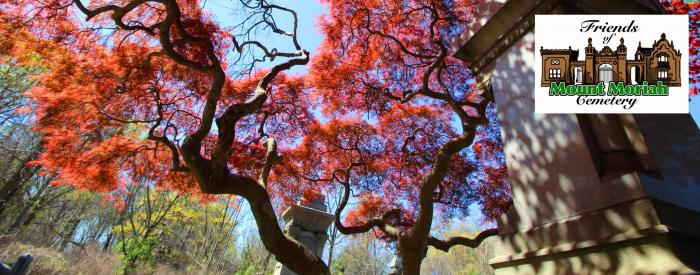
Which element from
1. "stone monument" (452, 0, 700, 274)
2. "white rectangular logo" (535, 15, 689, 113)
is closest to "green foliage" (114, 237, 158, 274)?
"stone monument" (452, 0, 700, 274)

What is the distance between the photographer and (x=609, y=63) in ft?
8.14

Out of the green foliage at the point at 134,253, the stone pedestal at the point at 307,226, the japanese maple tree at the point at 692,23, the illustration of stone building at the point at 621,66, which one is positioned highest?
the japanese maple tree at the point at 692,23

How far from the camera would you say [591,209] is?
196cm

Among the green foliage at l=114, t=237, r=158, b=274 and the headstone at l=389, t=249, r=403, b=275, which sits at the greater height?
the headstone at l=389, t=249, r=403, b=275

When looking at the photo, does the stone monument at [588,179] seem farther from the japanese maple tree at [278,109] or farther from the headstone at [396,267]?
the headstone at [396,267]

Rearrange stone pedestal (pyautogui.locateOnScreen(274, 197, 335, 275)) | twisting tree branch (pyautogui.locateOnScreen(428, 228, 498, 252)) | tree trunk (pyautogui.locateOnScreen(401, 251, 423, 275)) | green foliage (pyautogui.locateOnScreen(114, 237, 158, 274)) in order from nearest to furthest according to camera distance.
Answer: tree trunk (pyautogui.locateOnScreen(401, 251, 423, 275)) < stone pedestal (pyautogui.locateOnScreen(274, 197, 335, 275)) < twisting tree branch (pyautogui.locateOnScreen(428, 228, 498, 252)) < green foliage (pyautogui.locateOnScreen(114, 237, 158, 274))

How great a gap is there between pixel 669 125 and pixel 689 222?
2.85 feet

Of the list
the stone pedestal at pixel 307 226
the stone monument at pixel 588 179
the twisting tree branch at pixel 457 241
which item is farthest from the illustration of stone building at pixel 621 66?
the twisting tree branch at pixel 457 241

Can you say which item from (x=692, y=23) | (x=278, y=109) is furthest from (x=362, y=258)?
(x=692, y=23)

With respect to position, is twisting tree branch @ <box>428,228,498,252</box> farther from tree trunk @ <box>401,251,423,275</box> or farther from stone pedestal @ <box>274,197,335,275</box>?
stone pedestal @ <box>274,197,335,275</box>

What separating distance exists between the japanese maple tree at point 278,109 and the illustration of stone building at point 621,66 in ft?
9.20

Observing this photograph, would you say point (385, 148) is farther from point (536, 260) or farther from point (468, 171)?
point (536, 260)

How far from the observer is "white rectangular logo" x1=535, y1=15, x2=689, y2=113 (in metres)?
2.39

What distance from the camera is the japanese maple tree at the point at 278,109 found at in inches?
219
